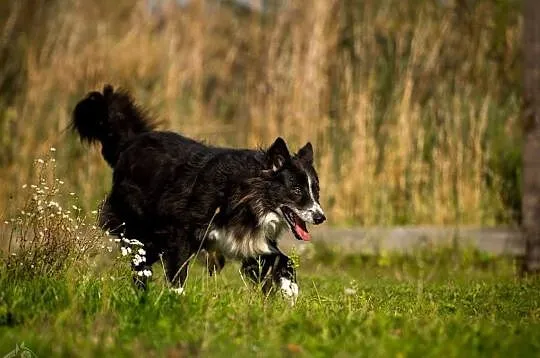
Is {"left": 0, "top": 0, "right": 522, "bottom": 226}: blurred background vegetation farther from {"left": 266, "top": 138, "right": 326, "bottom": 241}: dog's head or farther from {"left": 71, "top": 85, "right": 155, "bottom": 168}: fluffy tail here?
{"left": 266, "top": 138, "right": 326, "bottom": 241}: dog's head

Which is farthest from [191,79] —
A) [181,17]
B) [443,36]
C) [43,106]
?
[443,36]

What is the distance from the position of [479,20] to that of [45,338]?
1001cm

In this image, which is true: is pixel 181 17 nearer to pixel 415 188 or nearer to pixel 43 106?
pixel 43 106

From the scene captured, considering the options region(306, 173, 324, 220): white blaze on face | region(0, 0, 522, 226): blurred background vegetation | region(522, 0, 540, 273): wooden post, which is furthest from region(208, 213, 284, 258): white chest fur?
region(0, 0, 522, 226): blurred background vegetation

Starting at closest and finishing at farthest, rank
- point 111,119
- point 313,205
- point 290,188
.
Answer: point 313,205
point 290,188
point 111,119

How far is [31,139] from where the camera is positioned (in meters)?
13.4

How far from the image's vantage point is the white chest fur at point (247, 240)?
7875mm

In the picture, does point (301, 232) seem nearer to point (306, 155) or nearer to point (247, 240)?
point (247, 240)

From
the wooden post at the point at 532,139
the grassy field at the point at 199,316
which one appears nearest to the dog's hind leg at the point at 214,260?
the grassy field at the point at 199,316

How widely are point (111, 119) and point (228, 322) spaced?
12.7 ft

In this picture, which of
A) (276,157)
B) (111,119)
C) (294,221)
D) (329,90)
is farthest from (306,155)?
(329,90)

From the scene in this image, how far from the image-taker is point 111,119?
920cm

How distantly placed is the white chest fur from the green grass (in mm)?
617

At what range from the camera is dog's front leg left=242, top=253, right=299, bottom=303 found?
25.2 ft
